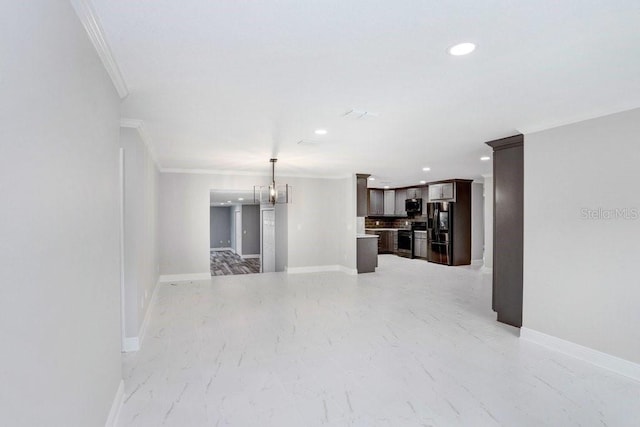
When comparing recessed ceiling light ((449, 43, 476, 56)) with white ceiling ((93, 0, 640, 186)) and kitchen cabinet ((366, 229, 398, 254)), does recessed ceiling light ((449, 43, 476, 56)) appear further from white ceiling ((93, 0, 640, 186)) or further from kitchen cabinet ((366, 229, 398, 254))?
kitchen cabinet ((366, 229, 398, 254))

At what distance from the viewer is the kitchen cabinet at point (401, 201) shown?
12047mm

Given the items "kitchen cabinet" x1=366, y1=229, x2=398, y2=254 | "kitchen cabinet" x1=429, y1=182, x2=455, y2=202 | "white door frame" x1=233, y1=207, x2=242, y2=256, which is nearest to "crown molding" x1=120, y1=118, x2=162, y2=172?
"kitchen cabinet" x1=429, y1=182, x2=455, y2=202

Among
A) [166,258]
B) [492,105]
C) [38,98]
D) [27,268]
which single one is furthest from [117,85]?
[166,258]

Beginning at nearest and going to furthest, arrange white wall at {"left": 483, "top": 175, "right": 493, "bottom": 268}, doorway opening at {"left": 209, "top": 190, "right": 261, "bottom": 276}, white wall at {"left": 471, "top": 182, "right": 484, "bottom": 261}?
white wall at {"left": 483, "top": 175, "right": 493, "bottom": 268} < white wall at {"left": 471, "top": 182, "right": 484, "bottom": 261} < doorway opening at {"left": 209, "top": 190, "right": 261, "bottom": 276}

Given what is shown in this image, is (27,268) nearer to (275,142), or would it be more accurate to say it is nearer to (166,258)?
(275,142)

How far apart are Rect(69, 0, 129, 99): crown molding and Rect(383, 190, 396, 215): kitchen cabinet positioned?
1048 cm

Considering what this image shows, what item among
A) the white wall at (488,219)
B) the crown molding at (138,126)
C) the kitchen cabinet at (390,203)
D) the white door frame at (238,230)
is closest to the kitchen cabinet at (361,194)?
the white wall at (488,219)

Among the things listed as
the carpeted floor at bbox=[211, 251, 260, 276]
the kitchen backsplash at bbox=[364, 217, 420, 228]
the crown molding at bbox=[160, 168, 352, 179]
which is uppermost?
the crown molding at bbox=[160, 168, 352, 179]

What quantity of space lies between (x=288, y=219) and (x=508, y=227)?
4.98 m

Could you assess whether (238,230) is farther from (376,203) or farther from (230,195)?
(376,203)

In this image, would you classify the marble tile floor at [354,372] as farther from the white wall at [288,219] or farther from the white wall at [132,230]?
the white wall at [288,219]

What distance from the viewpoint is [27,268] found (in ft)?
3.71

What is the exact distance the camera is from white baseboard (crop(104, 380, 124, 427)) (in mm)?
2300

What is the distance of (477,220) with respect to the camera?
984 cm
